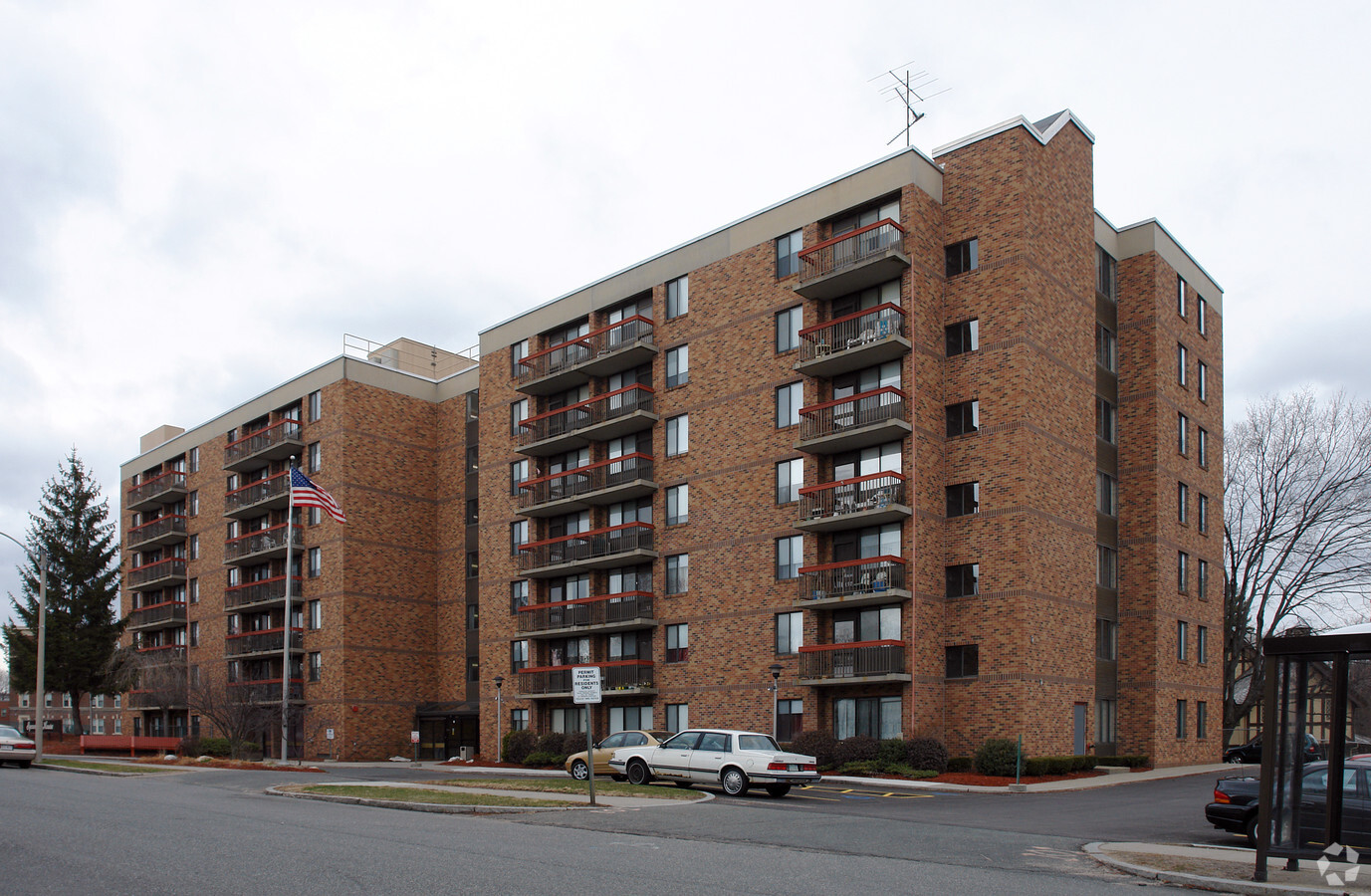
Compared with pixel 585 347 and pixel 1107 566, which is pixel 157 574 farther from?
pixel 1107 566

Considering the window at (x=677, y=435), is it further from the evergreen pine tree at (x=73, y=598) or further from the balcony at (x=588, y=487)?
the evergreen pine tree at (x=73, y=598)

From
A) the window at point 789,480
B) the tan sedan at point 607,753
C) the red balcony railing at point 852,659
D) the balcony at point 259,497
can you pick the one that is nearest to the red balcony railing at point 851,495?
the window at point 789,480

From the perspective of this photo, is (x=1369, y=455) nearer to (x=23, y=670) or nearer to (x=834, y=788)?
(x=834, y=788)

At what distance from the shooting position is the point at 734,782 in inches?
989

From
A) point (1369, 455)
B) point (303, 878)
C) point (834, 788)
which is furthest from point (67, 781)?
point (1369, 455)

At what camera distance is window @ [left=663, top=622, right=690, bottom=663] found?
40938mm

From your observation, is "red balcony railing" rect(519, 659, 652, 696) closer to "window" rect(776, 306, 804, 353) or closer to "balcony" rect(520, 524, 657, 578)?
"balcony" rect(520, 524, 657, 578)

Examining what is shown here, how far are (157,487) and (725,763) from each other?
55610 mm

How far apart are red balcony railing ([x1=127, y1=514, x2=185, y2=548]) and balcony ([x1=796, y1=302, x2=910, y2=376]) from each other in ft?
150

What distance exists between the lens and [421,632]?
55969 millimetres

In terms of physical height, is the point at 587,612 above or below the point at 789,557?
below

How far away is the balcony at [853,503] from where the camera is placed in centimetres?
3466

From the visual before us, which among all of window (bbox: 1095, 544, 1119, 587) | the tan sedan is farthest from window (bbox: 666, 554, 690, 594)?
window (bbox: 1095, 544, 1119, 587)

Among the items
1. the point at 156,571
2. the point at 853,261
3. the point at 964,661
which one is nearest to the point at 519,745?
the point at 964,661
